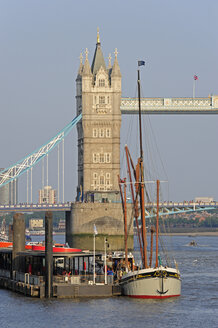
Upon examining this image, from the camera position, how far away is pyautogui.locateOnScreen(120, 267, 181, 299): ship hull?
6400 centimetres

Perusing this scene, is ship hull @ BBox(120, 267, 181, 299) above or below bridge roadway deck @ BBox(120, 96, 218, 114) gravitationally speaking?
below

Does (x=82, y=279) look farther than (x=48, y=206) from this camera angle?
No

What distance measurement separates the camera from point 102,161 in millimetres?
140500

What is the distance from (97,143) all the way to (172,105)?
1281 cm

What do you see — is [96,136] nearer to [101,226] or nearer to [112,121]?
[112,121]

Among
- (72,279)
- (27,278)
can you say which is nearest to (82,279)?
(72,279)

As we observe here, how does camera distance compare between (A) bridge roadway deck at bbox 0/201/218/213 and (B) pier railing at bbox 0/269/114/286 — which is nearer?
(B) pier railing at bbox 0/269/114/286

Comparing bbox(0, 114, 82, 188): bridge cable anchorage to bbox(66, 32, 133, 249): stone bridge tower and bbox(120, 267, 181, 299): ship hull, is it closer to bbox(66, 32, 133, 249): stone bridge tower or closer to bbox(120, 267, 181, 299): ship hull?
bbox(66, 32, 133, 249): stone bridge tower

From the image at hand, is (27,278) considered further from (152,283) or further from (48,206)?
(48,206)

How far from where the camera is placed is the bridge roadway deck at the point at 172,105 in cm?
14200

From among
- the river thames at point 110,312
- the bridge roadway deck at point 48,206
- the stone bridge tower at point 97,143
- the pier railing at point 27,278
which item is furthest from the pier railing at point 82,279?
the bridge roadway deck at point 48,206

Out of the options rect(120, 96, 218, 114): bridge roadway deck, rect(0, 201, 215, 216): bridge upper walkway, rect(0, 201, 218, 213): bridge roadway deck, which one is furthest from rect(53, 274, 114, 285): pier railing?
rect(120, 96, 218, 114): bridge roadway deck

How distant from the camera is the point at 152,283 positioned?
64.5m

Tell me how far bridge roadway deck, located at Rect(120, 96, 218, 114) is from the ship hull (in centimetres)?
7669
